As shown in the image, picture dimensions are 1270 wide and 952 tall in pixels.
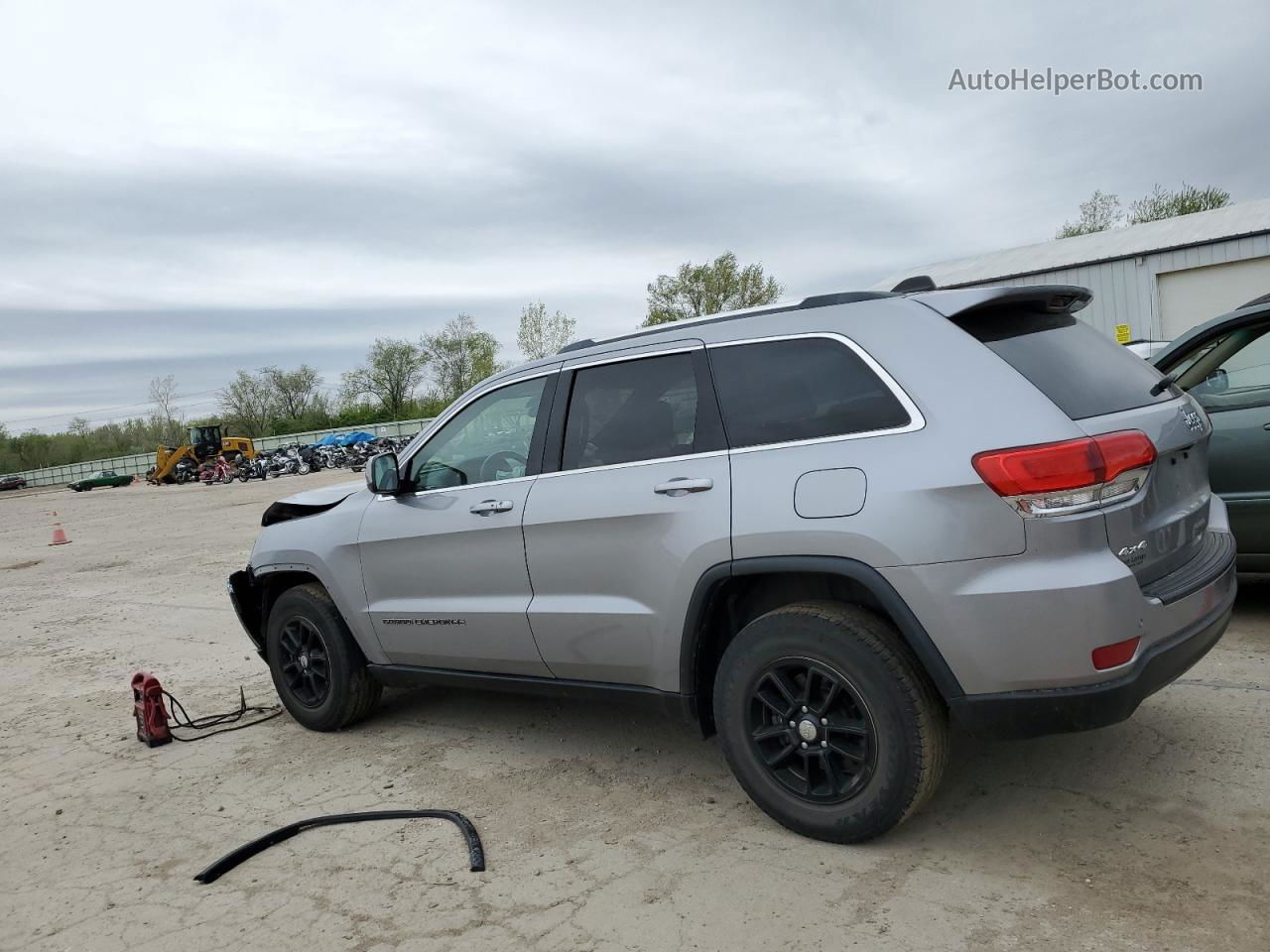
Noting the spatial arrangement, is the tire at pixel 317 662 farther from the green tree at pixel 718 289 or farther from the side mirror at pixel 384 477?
the green tree at pixel 718 289

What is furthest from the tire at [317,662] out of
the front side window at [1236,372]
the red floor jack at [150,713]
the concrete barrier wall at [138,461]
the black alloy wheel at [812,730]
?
the concrete barrier wall at [138,461]

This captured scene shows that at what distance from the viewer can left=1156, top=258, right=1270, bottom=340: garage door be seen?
62.0 feet

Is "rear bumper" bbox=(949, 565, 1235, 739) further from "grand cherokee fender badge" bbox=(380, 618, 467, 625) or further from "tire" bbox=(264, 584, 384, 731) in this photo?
"tire" bbox=(264, 584, 384, 731)

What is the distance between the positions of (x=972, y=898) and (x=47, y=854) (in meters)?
3.46

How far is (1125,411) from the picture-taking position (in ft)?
10.6

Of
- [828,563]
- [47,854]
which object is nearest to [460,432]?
[828,563]

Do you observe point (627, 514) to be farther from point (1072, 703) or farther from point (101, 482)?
point (101, 482)

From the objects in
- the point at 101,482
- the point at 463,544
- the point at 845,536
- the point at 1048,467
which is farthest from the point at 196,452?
the point at 1048,467

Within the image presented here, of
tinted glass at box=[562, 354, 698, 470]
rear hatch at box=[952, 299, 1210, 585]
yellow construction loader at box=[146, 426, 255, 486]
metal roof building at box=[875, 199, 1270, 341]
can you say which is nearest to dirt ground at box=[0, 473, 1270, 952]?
rear hatch at box=[952, 299, 1210, 585]

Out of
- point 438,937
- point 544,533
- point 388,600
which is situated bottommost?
point 438,937

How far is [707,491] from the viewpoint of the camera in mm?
3453

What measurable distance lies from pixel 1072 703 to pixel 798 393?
1295mm

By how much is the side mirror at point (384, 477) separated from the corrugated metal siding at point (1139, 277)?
1714cm

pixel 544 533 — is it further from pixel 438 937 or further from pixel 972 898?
pixel 972 898
